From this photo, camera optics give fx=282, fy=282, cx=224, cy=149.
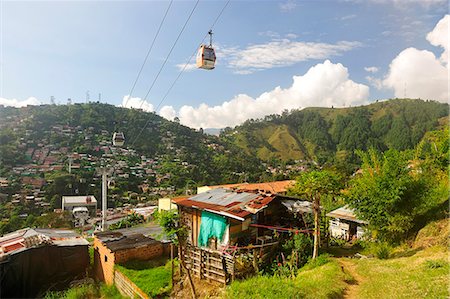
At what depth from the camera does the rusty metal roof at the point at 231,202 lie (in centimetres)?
1156

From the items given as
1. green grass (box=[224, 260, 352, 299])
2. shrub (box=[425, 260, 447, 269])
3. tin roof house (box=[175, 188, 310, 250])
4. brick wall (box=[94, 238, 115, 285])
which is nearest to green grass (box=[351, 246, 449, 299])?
shrub (box=[425, 260, 447, 269])

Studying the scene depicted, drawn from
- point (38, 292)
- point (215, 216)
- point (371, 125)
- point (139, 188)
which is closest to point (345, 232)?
point (215, 216)

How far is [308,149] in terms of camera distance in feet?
363

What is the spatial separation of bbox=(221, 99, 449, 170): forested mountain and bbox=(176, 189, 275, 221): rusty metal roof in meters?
79.7

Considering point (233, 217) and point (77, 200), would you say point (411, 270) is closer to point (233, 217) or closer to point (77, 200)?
point (233, 217)

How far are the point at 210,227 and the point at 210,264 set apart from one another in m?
1.91

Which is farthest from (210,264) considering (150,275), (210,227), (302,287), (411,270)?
(411,270)

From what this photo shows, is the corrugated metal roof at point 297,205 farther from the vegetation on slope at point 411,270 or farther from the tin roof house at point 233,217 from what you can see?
the vegetation on slope at point 411,270

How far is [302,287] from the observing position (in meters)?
8.19

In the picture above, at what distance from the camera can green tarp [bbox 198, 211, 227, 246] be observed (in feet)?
39.6

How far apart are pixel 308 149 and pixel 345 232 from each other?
9487 cm

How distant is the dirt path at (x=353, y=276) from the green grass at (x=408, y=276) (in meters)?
0.11

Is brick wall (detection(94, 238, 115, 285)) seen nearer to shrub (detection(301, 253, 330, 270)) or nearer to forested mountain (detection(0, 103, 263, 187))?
shrub (detection(301, 253, 330, 270))

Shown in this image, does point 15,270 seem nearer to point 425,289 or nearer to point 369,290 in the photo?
point 369,290
